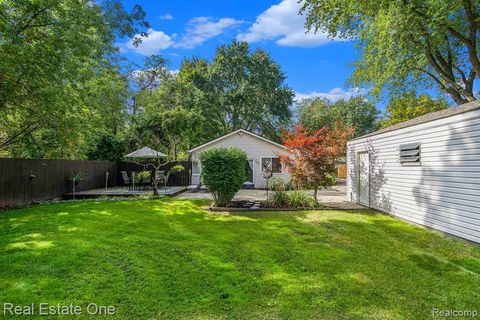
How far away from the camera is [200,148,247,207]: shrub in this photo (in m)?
9.67

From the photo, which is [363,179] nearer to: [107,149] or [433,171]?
[433,171]

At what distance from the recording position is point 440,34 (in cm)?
1030

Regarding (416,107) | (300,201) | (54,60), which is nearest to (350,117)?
(416,107)

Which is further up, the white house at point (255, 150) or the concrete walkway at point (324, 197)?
the white house at point (255, 150)

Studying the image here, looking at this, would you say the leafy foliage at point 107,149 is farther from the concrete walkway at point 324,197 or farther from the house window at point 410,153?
the house window at point 410,153

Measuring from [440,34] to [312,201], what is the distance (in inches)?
310

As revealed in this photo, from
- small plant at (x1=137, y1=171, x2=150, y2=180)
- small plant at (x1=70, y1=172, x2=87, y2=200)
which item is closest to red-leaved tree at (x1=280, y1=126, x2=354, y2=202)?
small plant at (x1=137, y1=171, x2=150, y2=180)

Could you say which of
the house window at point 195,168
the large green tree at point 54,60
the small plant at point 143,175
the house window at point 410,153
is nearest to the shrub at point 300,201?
the house window at point 410,153

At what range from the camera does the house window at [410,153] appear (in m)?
7.36

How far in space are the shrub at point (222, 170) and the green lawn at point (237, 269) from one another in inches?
102

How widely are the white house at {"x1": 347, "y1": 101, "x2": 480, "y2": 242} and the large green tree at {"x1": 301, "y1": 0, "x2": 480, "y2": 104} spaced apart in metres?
3.71

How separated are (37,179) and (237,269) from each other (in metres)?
10.6

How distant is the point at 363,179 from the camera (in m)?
10.7

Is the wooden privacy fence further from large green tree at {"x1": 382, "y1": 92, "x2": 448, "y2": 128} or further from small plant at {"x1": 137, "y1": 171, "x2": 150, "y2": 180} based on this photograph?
large green tree at {"x1": 382, "y1": 92, "x2": 448, "y2": 128}
